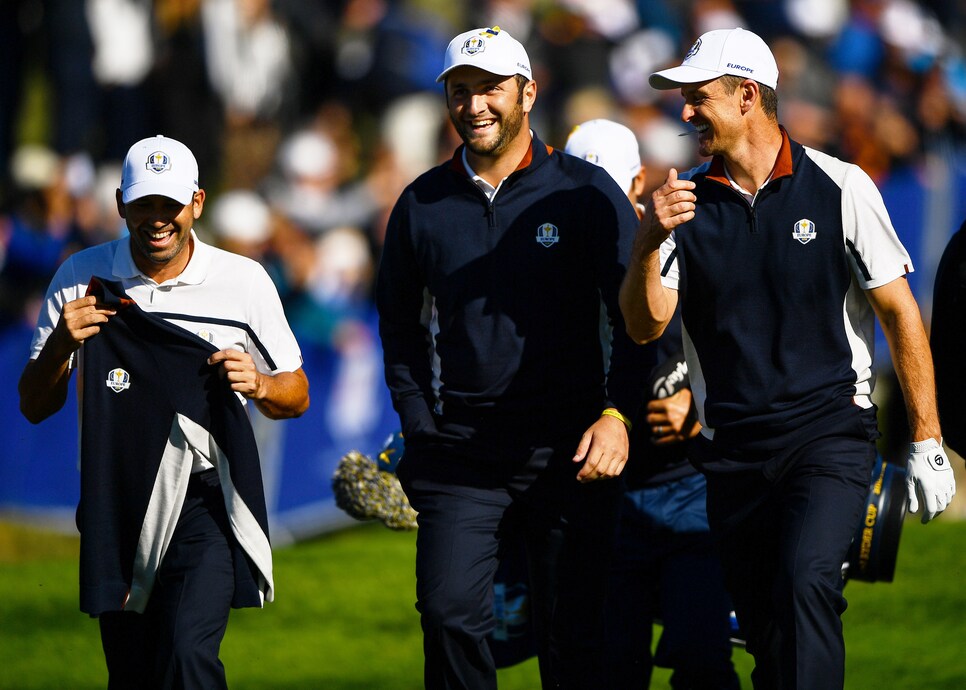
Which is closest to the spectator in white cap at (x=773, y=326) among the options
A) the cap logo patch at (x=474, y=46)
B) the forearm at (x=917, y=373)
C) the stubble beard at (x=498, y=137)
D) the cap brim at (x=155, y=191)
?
the forearm at (x=917, y=373)

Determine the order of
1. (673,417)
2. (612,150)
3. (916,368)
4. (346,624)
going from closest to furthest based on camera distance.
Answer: (916,368) → (673,417) → (612,150) → (346,624)

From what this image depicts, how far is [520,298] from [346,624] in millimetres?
4098

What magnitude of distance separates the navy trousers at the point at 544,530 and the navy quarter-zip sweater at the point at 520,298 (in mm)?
123

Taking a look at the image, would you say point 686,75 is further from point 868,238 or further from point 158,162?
point 158,162

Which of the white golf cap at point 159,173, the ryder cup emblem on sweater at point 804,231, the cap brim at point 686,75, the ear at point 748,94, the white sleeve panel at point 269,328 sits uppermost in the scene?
the cap brim at point 686,75

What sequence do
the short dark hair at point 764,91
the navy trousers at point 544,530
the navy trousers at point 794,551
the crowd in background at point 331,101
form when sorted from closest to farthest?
1. the navy trousers at point 794,551
2. the short dark hair at point 764,91
3. the navy trousers at point 544,530
4. the crowd in background at point 331,101

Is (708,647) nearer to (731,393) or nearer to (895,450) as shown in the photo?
(731,393)

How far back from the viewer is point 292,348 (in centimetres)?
542

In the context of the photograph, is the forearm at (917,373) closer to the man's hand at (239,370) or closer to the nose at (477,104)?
the nose at (477,104)

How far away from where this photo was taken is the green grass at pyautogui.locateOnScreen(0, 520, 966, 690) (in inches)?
296

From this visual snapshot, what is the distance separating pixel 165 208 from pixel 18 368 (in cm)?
608

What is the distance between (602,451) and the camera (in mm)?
5027

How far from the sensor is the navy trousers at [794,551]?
184 inches

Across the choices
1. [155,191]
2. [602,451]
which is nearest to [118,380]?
[155,191]
